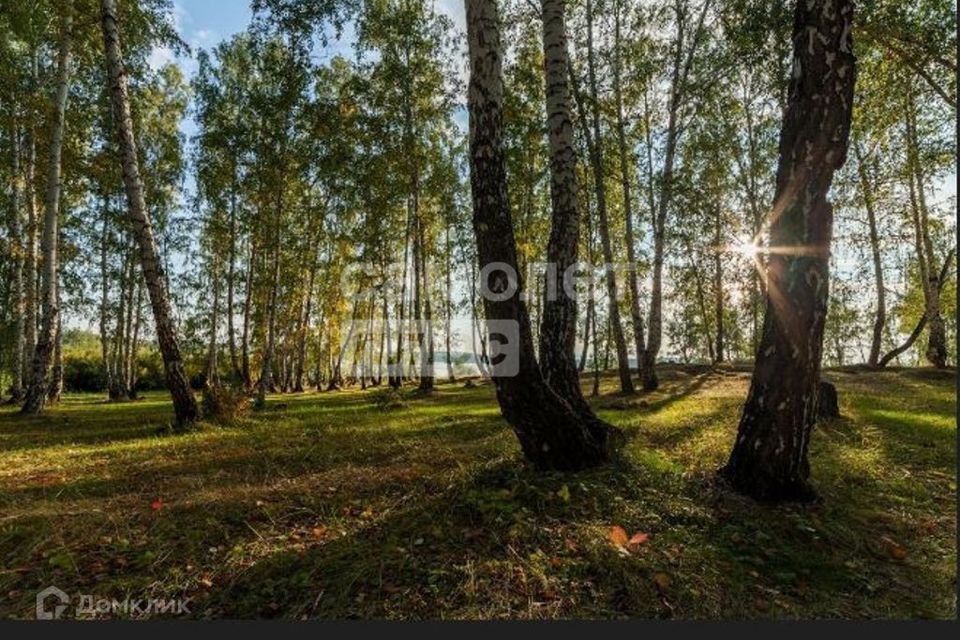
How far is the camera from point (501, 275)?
5273 millimetres

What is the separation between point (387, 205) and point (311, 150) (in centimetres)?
313

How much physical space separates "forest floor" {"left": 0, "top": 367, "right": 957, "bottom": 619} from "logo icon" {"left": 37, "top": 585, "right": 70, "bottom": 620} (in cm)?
8

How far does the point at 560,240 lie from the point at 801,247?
3.09 metres

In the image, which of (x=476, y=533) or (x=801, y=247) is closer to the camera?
(x=476, y=533)

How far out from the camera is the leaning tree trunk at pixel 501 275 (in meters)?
5.30

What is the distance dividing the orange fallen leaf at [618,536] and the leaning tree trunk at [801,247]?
1.61 m

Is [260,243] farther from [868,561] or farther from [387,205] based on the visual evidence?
[868,561]

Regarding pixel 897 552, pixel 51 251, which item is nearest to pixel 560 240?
pixel 897 552

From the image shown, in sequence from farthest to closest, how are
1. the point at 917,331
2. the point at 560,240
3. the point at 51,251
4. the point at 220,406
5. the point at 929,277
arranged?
the point at 917,331 < the point at 929,277 < the point at 51,251 < the point at 220,406 < the point at 560,240

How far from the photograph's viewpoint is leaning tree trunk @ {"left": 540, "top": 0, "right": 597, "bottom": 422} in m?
7.03

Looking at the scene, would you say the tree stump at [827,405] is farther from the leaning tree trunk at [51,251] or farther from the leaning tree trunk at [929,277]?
the leaning tree trunk at [51,251]

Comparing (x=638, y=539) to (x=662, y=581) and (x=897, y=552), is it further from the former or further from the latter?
(x=897, y=552)

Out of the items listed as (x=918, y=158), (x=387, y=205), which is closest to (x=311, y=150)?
(x=387, y=205)

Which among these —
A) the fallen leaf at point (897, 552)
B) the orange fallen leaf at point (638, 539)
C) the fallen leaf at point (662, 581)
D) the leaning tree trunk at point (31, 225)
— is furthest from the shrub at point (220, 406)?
the fallen leaf at point (897, 552)
